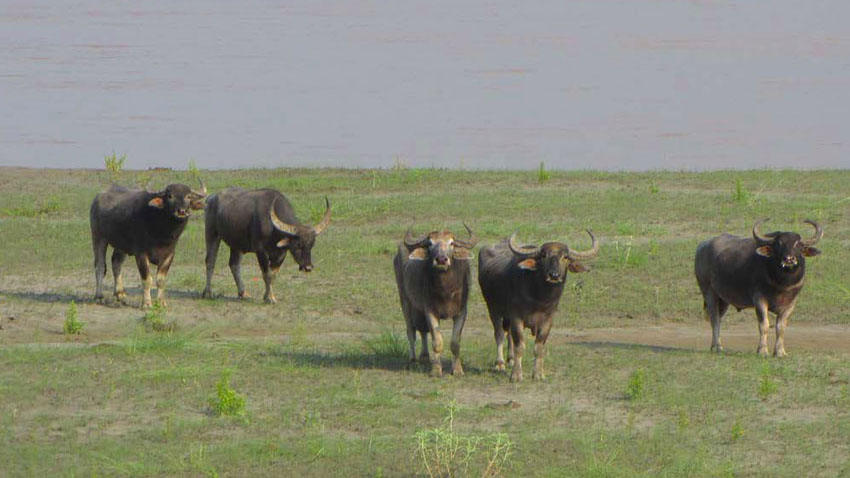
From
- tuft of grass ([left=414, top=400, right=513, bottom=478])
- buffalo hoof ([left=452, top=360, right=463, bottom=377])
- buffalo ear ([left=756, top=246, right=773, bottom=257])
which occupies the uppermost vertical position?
buffalo ear ([left=756, top=246, right=773, bottom=257])

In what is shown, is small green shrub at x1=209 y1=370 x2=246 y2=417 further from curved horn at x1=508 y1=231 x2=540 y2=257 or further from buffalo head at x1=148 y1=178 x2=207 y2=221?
buffalo head at x1=148 y1=178 x2=207 y2=221

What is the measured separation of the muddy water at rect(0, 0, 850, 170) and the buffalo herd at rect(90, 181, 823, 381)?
33.2 ft

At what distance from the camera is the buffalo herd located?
12.8 m

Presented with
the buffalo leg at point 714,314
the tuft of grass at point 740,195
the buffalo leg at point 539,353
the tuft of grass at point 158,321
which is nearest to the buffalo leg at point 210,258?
the tuft of grass at point 158,321

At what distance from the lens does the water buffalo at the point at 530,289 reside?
1259cm

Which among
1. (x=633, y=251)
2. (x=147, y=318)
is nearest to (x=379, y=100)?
(x=633, y=251)

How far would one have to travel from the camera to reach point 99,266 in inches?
670

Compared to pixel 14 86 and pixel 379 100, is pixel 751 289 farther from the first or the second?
pixel 14 86

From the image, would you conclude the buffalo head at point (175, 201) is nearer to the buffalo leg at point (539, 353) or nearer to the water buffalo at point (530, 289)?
the water buffalo at point (530, 289)

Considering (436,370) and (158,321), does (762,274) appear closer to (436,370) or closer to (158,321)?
(436,370)

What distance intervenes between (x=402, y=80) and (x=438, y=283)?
24.4 m

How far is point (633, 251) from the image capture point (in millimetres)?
18781

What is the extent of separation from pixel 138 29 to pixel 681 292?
113 feet

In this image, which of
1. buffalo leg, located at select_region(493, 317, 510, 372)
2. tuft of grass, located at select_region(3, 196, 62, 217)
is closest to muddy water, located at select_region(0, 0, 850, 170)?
tuft of grass, located at select_region(3, 196, 62, 217)
